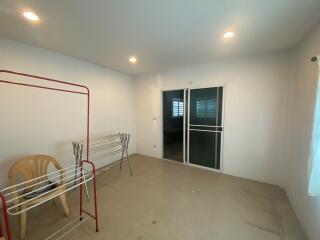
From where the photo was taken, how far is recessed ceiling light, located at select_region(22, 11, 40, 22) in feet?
5.17

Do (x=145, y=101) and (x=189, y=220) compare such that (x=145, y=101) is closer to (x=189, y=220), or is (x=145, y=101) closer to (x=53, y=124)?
(x=53, y=124)

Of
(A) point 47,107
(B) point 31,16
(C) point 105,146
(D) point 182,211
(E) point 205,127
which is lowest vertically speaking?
(D) point 182,211

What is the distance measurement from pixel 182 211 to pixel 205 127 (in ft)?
6.18

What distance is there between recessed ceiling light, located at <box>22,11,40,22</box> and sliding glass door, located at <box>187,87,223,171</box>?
2867 mm

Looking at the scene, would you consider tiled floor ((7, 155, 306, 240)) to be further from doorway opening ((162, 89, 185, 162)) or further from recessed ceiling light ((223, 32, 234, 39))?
recessed ceiling light ((223, 32, 234, 39))

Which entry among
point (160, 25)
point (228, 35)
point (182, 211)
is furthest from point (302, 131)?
point (160, 25)

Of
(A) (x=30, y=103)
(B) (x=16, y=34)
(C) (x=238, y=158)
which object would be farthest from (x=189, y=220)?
(B) (x=16, y=34)

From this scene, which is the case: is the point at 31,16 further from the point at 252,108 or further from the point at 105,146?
the point at 252,108

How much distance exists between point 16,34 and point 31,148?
5.45ft

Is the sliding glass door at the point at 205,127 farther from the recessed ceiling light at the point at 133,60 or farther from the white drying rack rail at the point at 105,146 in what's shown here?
the white drying rack rail at the point at 105,146

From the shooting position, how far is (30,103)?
238 centimetres

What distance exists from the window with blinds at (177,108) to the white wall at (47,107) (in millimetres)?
1599

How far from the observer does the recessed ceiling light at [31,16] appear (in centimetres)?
158

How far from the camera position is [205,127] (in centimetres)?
346
